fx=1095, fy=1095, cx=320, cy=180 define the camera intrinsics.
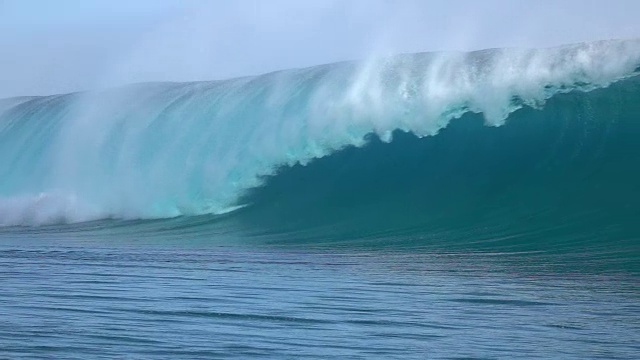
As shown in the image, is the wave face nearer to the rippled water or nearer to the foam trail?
the foam trail

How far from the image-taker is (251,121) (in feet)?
57.4

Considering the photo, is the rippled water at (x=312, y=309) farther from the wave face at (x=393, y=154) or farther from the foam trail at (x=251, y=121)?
the foam trail at (x=251, y=121)

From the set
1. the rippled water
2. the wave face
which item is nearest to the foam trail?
the wave face

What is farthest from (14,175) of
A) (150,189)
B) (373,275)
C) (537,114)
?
(373,275)

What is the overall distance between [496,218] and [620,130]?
8.25 ft

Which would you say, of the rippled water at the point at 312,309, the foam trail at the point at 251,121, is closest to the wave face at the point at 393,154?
the foam trail at the point at 251,121

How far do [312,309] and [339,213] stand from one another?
7335mm

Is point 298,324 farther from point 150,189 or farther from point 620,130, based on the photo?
point 150,189

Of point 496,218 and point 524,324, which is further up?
point 496,218

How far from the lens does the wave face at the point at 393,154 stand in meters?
13.2

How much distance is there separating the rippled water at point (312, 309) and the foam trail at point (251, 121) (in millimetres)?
5565

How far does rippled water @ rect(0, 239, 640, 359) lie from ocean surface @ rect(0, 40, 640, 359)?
3 centimetres

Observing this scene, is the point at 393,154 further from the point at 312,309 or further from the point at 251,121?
the point at 312,309

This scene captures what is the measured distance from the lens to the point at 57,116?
21.9 metres
